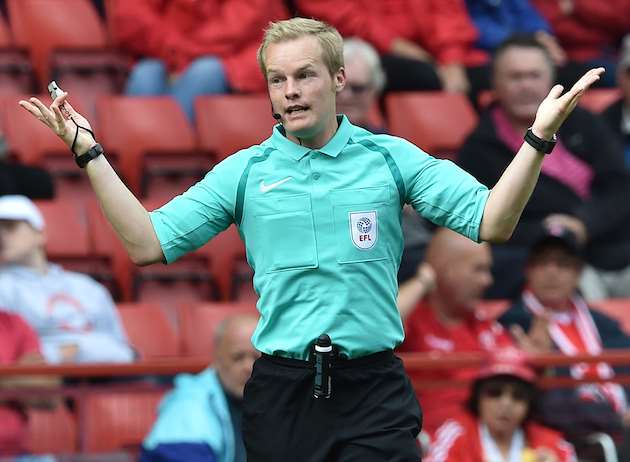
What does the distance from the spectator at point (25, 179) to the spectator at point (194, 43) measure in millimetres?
985

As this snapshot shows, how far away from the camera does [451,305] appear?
682 centimetres

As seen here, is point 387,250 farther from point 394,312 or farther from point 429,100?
point 429,100

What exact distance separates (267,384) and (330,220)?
1.44 ft

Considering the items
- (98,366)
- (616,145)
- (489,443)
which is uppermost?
(616,145)

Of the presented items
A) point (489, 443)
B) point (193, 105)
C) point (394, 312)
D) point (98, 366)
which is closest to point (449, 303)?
point (489, 443)

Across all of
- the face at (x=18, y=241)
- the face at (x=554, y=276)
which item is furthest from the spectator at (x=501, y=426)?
the face at (x=18, y=241)

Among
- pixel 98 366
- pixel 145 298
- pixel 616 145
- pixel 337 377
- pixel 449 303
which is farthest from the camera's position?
pixel 616 145

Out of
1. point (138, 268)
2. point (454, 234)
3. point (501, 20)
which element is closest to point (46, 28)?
point (138, 268)

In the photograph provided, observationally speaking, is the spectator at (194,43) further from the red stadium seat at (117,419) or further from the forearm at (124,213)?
the forearm at (124,213)

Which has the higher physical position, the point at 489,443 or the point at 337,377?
the point at 337,377

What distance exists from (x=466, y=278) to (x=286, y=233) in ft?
9.93

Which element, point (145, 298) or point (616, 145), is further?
point (616, 145)

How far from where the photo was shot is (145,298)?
760 centimetres

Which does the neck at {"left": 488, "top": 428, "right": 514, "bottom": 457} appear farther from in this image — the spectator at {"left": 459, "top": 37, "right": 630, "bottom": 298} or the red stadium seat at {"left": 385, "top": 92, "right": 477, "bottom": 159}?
the red stadium seat at {"left": 385, "top": 92, "right": 477, "bottom": 159}
